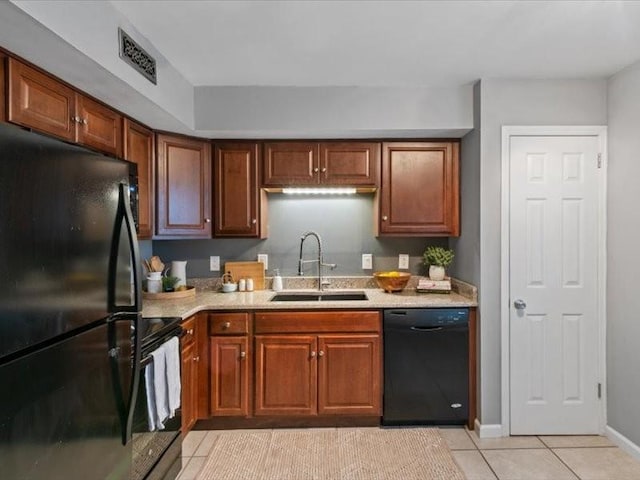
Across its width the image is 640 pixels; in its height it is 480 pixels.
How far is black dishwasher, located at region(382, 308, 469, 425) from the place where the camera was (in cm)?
271

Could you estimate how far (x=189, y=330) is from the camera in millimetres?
2510

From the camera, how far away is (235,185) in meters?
3.08

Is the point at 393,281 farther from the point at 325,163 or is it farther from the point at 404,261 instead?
the point at 325,163

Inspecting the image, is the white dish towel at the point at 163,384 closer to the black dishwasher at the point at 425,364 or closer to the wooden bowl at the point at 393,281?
the black dishwasher at the point at 425,364

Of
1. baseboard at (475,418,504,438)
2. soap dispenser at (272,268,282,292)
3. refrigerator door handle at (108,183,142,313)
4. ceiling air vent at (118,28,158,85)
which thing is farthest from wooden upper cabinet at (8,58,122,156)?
baseboard at (475,418,504,438)

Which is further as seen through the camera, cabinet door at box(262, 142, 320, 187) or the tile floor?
cabinet door at box(262, 142, 320, 187)

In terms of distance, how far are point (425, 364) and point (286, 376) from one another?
3.27 feet

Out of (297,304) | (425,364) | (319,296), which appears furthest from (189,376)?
(425,364)

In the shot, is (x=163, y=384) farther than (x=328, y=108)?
No

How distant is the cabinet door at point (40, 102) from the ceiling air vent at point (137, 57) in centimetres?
33

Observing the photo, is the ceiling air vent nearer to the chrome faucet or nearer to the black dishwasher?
the chrome faucet

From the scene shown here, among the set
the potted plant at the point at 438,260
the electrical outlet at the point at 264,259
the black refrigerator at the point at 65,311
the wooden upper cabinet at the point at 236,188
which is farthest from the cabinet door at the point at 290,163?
the black refrigerator at the point at 65,311

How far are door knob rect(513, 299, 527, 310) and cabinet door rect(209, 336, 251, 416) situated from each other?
192cm

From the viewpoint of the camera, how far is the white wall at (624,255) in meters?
2.40
